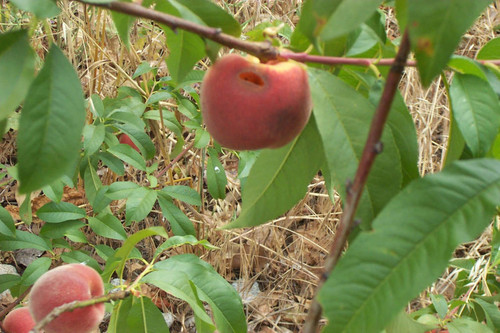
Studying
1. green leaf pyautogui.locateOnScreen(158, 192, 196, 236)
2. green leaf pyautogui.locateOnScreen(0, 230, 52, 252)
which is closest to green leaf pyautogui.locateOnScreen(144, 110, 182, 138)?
green leaf pyautogui.locateOnScreen(158, 192, 196, 236)

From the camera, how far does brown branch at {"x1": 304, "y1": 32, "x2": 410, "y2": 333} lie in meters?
0.36

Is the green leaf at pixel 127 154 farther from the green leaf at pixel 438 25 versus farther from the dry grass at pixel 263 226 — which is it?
the green leaf at pixel 438 25

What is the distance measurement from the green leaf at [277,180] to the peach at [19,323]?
642mm

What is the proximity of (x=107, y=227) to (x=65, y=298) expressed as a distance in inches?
22.6

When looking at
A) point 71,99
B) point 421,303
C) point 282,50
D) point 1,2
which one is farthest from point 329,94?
point 1,2

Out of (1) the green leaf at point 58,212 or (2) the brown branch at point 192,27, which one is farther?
(1) the green leaf at point 58,212

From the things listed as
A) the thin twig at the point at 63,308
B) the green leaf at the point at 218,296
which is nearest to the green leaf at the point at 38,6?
the thin twig at the point at 63,308

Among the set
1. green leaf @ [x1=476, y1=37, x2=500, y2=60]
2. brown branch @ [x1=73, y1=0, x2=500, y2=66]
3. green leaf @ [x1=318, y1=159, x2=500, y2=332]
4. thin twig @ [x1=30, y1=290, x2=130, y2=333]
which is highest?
brown branch @ [x1=73, y1=0, x2=500, y2=66]

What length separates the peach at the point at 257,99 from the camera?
0.43 meters

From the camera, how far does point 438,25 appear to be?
297 mm

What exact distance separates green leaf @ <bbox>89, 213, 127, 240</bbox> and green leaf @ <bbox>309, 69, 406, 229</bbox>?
0.98m

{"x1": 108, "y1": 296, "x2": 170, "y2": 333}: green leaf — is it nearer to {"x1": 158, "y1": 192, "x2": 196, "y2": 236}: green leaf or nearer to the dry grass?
{"x1": 158, "y1": 192, "x2": 196, "y2": 236}: green leaf

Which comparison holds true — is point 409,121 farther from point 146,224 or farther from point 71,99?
point 146,224

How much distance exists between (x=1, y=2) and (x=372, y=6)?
2.20 metres
